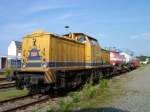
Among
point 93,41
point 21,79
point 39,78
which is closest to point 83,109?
point 39,78

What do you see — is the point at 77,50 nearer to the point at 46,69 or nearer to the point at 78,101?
the point at 46,69

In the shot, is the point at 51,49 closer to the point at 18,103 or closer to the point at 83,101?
the point at 18,103

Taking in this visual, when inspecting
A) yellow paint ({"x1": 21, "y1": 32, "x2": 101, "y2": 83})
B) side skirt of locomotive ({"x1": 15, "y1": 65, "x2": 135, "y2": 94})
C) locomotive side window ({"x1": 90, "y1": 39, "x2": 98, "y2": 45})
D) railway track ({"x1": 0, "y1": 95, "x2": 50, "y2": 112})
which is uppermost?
locomotive side window ({"x1": 90, "y1": 39, "x2": 98, "y2": 45})

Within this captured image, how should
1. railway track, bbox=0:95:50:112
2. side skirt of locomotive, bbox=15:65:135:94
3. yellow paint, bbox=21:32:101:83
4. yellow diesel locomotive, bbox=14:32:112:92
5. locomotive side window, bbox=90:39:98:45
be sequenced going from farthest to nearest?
1. locomotive side window, bbox=90:39:98:45
2. yellow paint, bbox=21:32:101:83
3. yellow diesel locomotive, bbox=14:32:112:92
4. side skirt of locomotive, bbox=15:65:135:94
5. railway track, bbox=0:95:50:112

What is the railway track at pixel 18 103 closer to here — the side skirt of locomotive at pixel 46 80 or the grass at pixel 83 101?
the side skirt of locomotive at pixel 46 80

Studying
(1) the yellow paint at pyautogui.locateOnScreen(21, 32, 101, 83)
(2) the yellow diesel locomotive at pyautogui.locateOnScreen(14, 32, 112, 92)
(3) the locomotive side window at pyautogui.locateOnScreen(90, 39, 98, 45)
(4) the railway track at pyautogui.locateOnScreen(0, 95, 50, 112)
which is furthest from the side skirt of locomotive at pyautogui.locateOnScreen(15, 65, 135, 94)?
(3) the locomotive side window at pyautogui.locateOnScreen(90, 39, 98, 45)

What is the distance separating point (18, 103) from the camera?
12852 mm

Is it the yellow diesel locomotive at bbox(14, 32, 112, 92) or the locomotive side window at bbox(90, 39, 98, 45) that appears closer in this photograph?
the yellow diesel locomotive at bbox(14, 32, 112, 92)

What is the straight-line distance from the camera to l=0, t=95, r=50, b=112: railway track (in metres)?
11.4

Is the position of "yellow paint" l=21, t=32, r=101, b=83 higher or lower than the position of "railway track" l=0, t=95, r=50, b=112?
higher

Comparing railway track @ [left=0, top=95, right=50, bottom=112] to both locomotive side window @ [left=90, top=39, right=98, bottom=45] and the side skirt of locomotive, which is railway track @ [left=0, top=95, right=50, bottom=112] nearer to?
the side skirt of locomotive

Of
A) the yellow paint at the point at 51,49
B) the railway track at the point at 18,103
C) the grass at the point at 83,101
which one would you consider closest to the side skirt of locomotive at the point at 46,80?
the yellow paint at the point at 51,49

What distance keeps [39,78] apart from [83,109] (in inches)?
165

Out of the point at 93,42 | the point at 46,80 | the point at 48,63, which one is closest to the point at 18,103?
the point at 46,80
